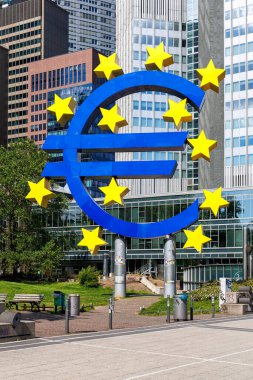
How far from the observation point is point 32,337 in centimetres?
2039

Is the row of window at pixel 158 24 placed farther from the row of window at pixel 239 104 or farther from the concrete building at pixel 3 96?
the concrete building at pixel 3 96

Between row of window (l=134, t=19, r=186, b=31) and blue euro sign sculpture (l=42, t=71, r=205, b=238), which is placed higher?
row of window (l=134, t=19, r=186, b=31)

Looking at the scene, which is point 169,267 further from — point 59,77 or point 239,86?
point 59,77

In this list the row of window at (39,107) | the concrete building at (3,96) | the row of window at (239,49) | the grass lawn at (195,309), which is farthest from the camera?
the concrete building at (3,96)

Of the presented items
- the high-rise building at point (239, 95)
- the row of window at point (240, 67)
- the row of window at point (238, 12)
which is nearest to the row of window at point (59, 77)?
the row of window at point (238, 12)

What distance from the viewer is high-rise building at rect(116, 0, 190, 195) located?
4481 inches

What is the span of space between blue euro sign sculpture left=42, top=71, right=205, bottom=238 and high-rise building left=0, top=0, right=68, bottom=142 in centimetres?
14292

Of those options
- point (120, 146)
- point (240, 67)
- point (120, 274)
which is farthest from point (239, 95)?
point (120, 146)

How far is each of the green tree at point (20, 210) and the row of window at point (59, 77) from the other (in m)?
93.1

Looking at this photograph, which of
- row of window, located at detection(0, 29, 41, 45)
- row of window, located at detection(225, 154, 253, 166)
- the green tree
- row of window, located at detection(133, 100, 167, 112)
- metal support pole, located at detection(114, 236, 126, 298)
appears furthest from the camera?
row of window, located at detection(0, 29, 41, 45)

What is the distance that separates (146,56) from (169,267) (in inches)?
2988

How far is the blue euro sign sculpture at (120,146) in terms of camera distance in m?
42.1

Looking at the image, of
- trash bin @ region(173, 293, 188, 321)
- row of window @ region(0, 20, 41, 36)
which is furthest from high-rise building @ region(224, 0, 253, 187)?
row of window @ region(0, 20, 41, 36)

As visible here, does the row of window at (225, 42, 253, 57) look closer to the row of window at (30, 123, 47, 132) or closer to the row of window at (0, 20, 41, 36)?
the row of window at (30, 123, 47, 132)
